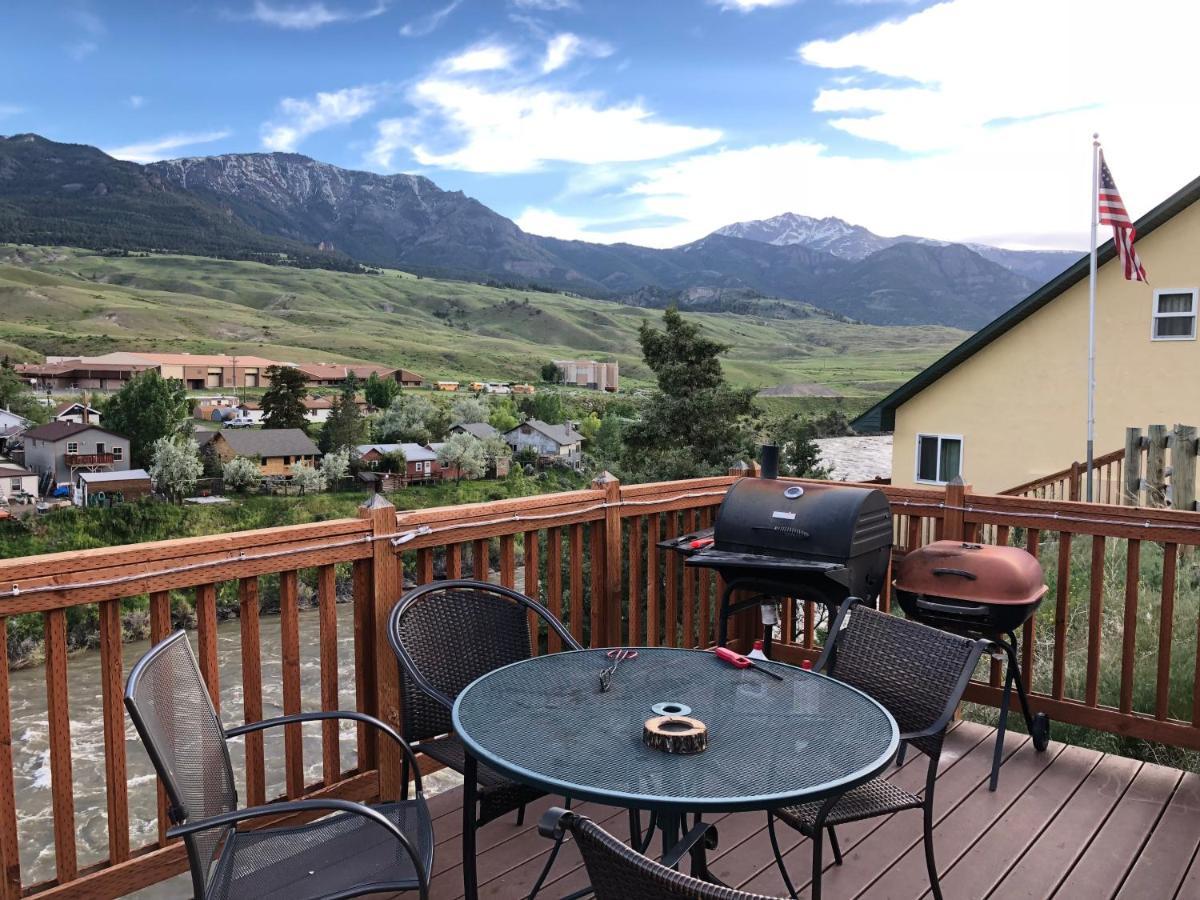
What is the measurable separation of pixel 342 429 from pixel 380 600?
1761 inches

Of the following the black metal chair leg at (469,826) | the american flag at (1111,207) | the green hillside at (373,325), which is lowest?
the black metal chair leg at (469,826)

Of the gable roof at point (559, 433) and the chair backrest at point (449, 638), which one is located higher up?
the chair backrest at point (449, 638)

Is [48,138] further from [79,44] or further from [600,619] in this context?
[600,619]

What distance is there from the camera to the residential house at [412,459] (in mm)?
41469

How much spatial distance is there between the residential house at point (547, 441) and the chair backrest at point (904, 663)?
42.0m

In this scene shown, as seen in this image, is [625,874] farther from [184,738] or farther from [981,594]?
[981,594]

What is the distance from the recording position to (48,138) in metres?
162

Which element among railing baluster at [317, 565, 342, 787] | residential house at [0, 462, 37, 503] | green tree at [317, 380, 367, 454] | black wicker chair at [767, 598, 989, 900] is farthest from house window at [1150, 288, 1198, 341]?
residential house at [0, 462, 37, 503]

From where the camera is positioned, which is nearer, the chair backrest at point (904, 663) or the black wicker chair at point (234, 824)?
the black wicker chair at point (234, 824)

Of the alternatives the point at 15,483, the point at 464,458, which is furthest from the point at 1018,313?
the point at 15,483

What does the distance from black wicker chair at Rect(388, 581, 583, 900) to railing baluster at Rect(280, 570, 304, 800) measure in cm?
32

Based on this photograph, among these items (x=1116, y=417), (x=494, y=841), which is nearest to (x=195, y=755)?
(x=494, y=841)

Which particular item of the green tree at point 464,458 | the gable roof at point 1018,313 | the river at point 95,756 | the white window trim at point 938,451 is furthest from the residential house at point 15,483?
the white window trim at point 938,451

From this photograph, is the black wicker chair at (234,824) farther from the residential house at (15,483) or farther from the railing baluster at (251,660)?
the residential house at (15,483)
